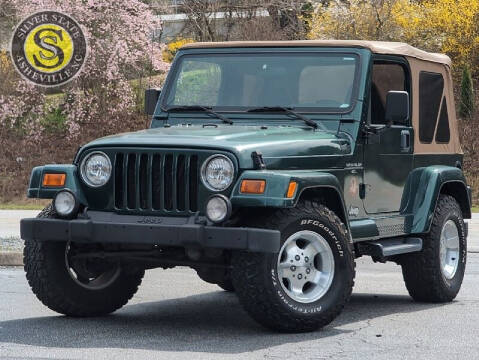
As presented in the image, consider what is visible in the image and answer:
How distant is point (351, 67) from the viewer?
409 inches

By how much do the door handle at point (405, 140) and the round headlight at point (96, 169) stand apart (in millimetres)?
2730

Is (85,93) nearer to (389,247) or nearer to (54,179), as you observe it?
(389,247)

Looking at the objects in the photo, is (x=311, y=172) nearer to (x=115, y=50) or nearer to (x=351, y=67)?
(x=351, y=67)

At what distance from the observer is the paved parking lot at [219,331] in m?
8.25

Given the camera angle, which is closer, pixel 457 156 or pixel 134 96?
pixel 457 156

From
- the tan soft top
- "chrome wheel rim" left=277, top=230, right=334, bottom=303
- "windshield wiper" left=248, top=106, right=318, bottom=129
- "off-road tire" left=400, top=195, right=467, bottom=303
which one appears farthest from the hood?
"off-road tire" left=400, top=195, right=467, bottom=303

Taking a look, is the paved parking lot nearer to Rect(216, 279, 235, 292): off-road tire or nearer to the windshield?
Rect(216, 279, 235, 292): off-road tire

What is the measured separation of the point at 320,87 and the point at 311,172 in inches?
50.9

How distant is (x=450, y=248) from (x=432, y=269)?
53cm

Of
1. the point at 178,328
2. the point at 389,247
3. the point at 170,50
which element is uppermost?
the point at 170,50

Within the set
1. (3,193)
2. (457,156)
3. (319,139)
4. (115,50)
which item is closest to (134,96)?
(115,50)

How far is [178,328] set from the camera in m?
9.46

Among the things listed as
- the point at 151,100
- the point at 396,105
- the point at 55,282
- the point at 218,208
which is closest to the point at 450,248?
the point at 396,105

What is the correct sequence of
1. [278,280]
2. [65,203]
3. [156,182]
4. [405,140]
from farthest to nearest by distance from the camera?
[405,140]
[65,203]
[156,182]
[278,280]
